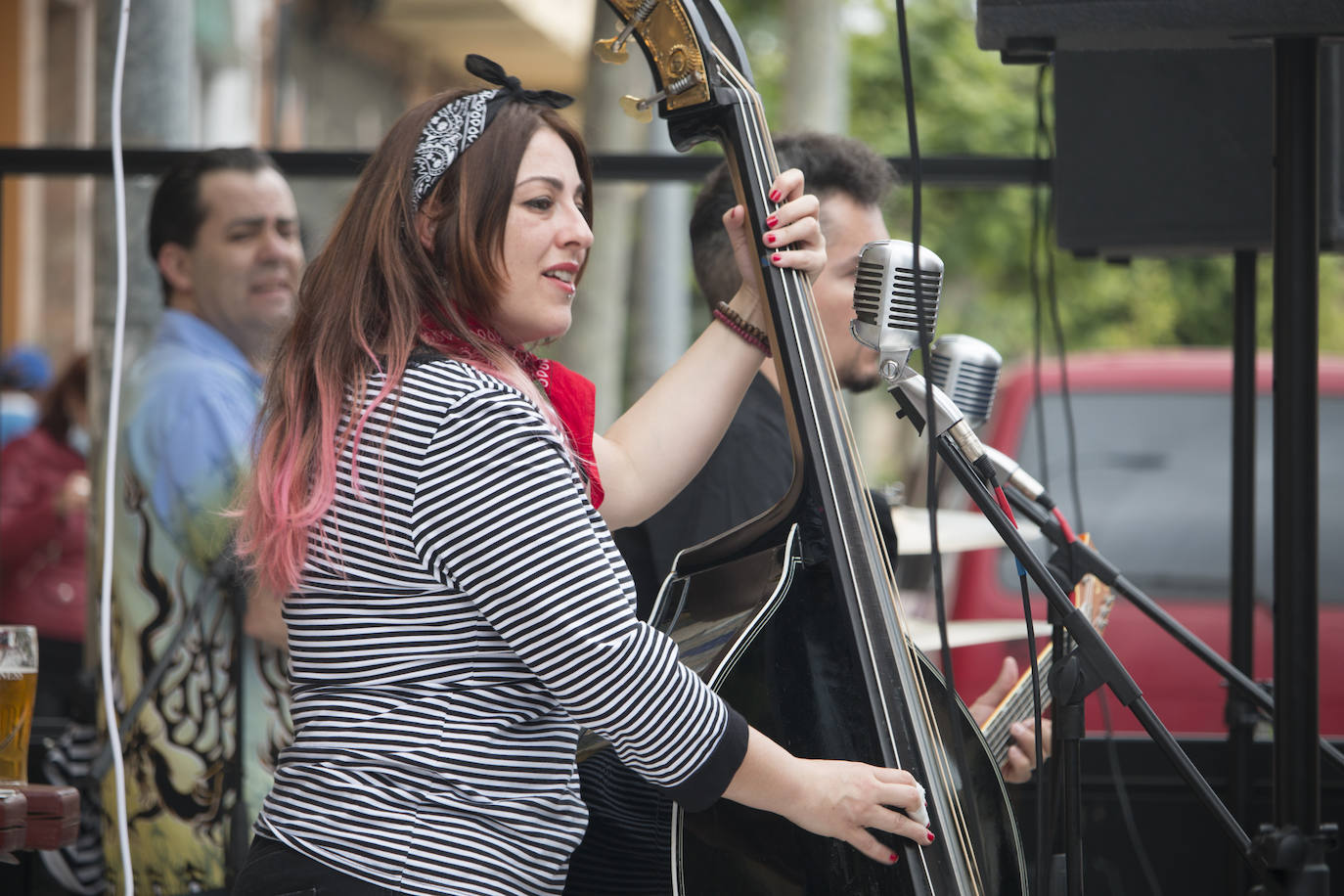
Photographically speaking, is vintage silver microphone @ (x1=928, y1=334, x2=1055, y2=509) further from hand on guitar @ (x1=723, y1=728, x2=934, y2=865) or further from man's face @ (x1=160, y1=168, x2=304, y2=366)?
man's face @ (x1=160, y1=168, x2=304, y2=366)

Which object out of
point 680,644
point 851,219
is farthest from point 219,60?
point 680,644

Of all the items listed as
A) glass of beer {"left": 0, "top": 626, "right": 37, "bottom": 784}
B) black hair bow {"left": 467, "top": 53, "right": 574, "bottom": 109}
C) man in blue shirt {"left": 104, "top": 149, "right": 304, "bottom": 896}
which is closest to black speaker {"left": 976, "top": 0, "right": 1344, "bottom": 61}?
black hair bow {"left": 467, "top": 53, "right": 574, "bottom": 109}

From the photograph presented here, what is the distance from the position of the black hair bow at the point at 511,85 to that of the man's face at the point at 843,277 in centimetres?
70

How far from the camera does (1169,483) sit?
13.0 feet

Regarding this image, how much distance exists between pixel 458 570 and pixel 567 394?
0.37m

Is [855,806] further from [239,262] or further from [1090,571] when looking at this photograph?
[239,262]

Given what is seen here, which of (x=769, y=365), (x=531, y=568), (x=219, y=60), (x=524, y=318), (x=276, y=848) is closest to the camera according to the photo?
(x=531, y=568)

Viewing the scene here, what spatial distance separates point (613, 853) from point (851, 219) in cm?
116

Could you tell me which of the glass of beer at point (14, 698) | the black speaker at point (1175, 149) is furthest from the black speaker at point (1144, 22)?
the glass of beer at point (14, 698)

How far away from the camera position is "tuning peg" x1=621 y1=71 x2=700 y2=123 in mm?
1621

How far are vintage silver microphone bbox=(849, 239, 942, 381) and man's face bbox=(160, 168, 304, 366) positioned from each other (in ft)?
5.41

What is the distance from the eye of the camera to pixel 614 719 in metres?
1.30

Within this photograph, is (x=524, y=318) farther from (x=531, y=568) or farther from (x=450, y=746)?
(x=450, y=746)

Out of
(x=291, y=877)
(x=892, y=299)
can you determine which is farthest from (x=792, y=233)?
(x=291, y=877)
